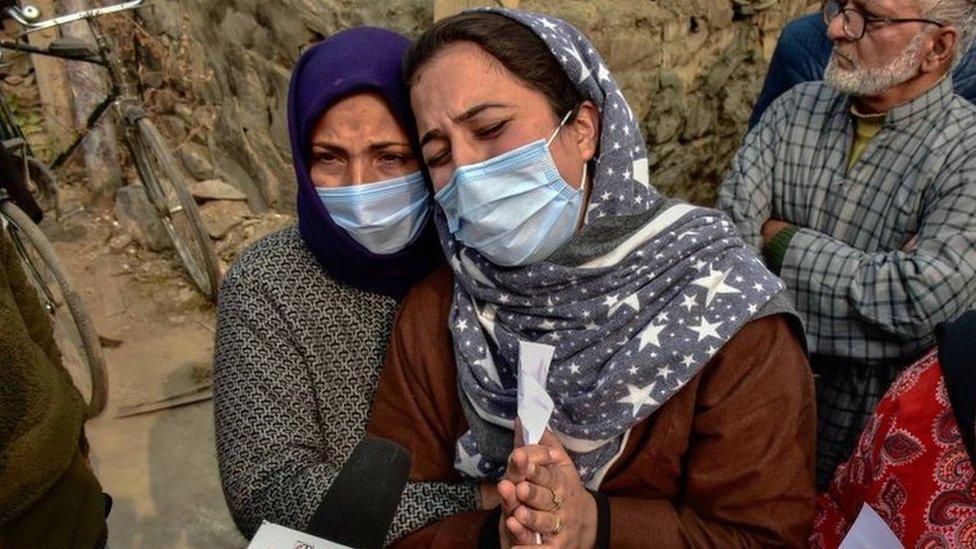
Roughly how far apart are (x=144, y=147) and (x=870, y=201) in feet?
12.4

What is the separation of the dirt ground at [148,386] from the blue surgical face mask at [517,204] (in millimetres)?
2053

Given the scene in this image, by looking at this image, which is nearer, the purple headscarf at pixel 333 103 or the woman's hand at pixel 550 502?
the woman's hand at pixel 550 502

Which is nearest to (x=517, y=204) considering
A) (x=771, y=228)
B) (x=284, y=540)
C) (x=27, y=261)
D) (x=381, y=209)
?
(x=381, y=209)

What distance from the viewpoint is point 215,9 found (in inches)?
185

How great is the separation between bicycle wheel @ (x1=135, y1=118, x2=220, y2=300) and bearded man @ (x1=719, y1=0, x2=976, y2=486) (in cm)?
300

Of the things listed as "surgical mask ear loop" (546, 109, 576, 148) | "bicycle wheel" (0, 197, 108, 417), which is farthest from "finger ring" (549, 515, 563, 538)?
"bicycle wheel" (0, 197, 108, 417)

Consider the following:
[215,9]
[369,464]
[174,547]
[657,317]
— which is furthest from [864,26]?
[215,9]

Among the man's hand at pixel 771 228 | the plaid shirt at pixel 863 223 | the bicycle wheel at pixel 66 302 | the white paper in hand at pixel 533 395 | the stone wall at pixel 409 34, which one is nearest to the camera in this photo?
the white paper in hand at pixel 533 395

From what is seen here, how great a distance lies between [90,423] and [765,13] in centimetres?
401

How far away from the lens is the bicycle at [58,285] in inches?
137

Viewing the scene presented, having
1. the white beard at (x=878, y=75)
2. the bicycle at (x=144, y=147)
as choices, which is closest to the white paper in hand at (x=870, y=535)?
the white beard at (x=878, y=75)

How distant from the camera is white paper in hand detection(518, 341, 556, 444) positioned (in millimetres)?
1171

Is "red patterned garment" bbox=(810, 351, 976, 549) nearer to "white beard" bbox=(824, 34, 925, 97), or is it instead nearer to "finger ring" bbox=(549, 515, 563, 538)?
"finger ring" bbox=(549, 515, 563, 538)

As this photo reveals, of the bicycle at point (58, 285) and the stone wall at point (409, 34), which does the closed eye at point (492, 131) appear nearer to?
the stone wall at point (409, 34)
